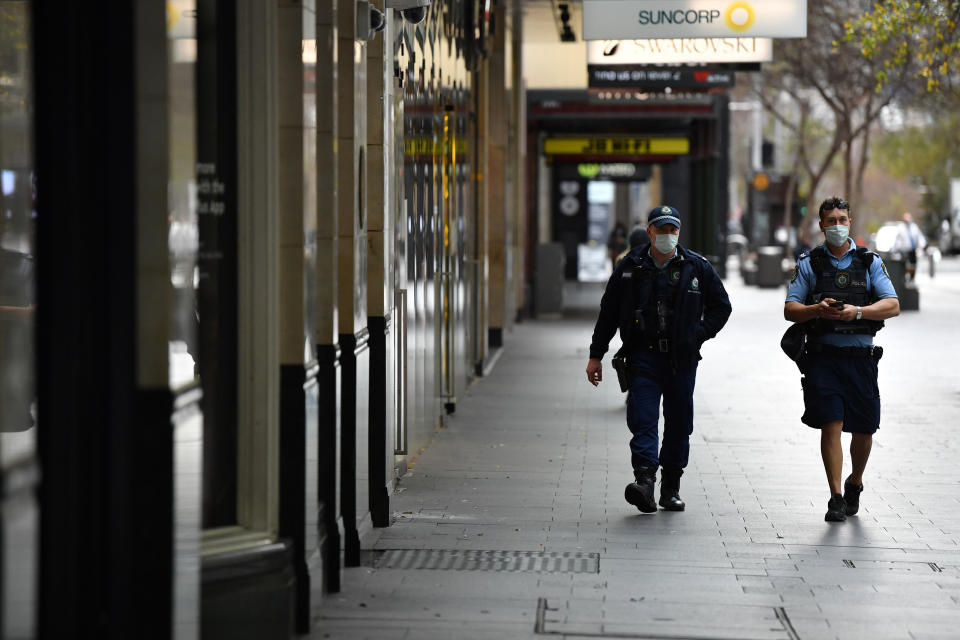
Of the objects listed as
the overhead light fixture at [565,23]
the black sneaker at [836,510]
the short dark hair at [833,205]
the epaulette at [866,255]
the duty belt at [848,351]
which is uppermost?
the overhead light fixture at [565,23]

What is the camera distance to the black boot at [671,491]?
8531 millimetres

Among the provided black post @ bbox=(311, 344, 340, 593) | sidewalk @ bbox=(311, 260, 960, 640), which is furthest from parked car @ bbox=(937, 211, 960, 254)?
black post @ bbox=(311, 344, 340, 593)

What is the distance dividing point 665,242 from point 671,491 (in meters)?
1.40

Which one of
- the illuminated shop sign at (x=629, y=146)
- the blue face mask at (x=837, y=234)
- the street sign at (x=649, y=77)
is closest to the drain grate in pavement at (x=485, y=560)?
the blue face mask at (x=837, y=234)

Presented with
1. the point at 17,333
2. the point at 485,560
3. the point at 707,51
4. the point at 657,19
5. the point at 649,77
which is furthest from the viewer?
the point at 649,77

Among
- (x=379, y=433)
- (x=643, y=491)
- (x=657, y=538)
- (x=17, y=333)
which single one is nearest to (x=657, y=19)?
(x=643, y=491)

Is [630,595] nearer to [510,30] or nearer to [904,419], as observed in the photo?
[904,419]

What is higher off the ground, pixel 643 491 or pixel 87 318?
pixel 87 318

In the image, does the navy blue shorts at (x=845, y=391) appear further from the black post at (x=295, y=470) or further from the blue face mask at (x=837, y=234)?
the black post at (x=295, y=470)

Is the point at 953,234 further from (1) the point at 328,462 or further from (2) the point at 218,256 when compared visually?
(2) the point at 218,256

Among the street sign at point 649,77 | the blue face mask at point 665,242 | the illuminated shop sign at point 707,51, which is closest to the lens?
the blue face mask at point 665,242

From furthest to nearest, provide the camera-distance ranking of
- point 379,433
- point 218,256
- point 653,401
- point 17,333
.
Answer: point 653,401
point 379,433
point 218,256
point 17,333

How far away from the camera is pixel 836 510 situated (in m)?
8.19

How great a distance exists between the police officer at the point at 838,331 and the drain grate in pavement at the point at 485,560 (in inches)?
64.9
